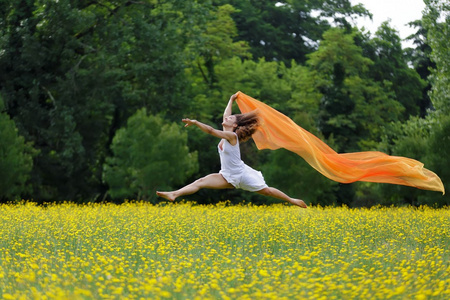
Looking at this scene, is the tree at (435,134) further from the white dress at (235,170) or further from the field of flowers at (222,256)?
the white dress at (235,170)

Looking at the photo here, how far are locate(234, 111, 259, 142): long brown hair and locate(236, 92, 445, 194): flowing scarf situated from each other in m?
0.94

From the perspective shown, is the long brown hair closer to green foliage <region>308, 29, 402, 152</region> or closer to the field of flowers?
the field of flowers

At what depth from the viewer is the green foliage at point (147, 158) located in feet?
108

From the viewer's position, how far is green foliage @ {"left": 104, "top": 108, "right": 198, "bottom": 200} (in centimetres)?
3300

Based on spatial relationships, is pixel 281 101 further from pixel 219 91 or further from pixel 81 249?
pixel 81 249

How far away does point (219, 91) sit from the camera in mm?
47281

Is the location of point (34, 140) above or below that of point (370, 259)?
below

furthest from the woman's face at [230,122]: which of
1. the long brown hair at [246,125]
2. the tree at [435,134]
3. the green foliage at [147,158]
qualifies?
the green foliage at [147,158]

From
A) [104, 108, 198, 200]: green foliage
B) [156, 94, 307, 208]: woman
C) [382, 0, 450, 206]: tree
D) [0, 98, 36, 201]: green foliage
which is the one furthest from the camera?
[104, 108, 198, 200]: green foliage

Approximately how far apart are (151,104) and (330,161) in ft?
89.1

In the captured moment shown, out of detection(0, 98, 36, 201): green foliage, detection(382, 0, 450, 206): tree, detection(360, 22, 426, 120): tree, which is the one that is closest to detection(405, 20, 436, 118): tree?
detection(360, 22, 426, 120): tree

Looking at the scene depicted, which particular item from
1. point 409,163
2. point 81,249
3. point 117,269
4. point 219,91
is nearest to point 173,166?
point 219,91

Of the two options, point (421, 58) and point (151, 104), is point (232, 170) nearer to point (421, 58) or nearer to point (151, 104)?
point (151, 104)

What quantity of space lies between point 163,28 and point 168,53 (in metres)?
1.27
